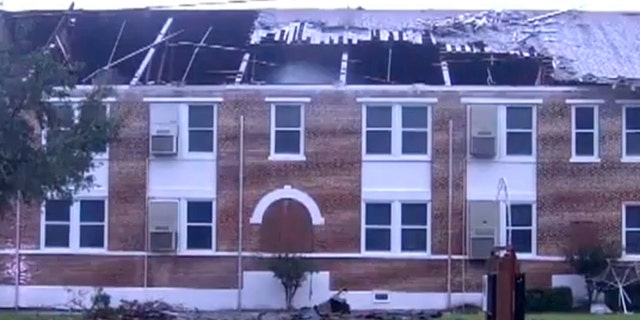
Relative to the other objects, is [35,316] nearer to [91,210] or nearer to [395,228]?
[91,210]

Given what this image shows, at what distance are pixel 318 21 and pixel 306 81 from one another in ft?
15.7

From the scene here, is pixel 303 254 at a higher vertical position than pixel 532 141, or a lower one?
lower

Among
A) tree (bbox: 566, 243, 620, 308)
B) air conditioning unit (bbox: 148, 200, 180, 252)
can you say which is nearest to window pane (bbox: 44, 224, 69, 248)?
air conditioning unit (bbox: 148, 200, 180, 252)

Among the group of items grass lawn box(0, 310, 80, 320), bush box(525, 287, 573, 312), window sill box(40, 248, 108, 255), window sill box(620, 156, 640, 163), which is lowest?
grass lawn box(0, 310, 80, 320)

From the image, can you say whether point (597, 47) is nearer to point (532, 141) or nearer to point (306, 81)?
point (532, 141)

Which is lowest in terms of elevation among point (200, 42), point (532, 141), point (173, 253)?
point (173, 253)

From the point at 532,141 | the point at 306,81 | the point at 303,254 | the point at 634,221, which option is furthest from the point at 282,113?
the point at 634,221

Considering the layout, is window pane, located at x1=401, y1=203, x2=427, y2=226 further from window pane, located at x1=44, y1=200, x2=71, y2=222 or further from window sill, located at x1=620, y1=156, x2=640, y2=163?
window pane, located at x1=44, y1=200, x2=71, y2=222

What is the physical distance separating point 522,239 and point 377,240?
433cm

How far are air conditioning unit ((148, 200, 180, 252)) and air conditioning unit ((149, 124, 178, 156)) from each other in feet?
5.07

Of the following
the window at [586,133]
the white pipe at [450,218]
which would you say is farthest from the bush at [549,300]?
the window at [586,133]

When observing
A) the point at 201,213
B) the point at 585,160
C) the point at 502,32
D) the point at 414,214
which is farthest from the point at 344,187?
the point at 502,32

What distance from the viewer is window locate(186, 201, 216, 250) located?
46469 millimetres

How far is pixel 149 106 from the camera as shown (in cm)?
4672
